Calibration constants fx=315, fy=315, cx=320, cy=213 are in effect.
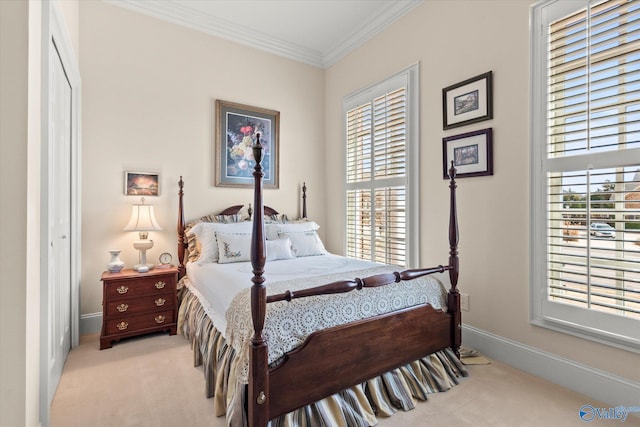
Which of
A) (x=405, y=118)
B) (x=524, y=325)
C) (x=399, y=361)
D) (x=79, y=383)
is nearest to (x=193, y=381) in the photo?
(x=79, y=383)

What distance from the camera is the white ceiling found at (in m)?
3.22

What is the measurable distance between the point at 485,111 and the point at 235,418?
8.87 feet

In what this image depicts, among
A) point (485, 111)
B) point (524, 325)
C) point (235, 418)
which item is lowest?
point (235, 418)

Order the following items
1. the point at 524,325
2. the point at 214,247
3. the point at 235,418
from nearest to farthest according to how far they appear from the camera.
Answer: the point at 235,418, the point at 524,325, the point at 214,247

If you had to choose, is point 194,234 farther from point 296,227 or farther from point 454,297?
point 454,297

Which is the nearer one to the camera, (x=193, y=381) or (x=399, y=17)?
(x=193, y=381)

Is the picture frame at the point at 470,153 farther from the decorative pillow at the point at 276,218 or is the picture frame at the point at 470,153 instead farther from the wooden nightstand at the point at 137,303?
the wooden nightstand at the point at 137,303

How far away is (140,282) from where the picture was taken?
2777mm

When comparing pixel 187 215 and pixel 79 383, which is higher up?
pixel 187 215

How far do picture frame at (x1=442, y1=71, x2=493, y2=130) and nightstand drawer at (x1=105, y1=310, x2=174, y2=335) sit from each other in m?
3.08

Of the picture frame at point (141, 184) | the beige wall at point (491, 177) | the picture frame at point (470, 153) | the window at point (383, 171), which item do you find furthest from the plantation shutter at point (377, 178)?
the picture frame at point (141, 184)

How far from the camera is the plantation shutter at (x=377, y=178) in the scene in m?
3.29

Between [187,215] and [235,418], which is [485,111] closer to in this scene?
[235,418]

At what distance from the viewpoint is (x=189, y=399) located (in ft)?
6.31
